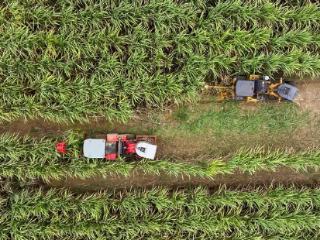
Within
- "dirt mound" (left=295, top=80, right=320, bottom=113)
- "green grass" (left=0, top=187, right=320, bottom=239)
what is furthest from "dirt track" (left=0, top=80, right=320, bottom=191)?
"green grass" (left=0, top=187, right=320, bottom=239)

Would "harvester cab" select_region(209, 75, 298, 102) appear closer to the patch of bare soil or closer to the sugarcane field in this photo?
the sugarcane field

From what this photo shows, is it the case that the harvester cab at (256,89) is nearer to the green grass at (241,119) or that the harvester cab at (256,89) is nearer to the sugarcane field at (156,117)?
the sugarcane field at (156,117)

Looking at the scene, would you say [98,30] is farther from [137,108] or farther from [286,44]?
[286,44]

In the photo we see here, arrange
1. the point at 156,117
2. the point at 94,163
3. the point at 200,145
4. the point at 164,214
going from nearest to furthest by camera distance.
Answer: the point at 94,163 → the point at 164,214 → the point at 156,117 → the point at 200,145

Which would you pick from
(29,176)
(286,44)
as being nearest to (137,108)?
(29,176)

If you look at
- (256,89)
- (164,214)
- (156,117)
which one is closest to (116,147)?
(156,117)

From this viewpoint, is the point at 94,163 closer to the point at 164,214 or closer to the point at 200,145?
the point at 164,214
